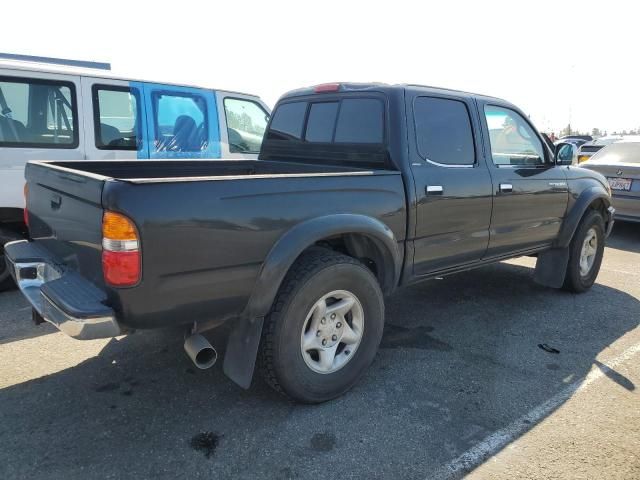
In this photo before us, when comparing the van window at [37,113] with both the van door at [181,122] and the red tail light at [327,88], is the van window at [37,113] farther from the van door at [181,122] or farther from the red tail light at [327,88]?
the red tail light at [327,88]

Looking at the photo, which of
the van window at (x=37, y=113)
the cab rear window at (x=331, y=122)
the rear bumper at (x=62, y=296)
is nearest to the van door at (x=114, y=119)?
the van window at (x=37, y=113)

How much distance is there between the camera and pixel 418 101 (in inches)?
→ 143

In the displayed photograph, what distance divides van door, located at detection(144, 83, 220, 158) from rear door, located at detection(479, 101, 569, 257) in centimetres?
317

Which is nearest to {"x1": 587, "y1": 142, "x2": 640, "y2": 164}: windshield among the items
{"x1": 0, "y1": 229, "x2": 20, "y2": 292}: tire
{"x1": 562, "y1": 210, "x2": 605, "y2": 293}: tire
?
{"x1": 562, "y1": 210, "x2": 605, "y2": 293}: tire

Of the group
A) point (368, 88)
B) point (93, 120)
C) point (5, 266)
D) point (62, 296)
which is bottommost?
point (5, 266)

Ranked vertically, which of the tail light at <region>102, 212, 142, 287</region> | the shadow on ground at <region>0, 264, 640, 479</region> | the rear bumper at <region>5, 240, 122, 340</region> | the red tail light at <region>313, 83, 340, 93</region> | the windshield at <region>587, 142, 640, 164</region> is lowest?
the shadow on ground at <region>0, 264, 640, 479</region>

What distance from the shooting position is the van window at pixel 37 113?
4617 mm

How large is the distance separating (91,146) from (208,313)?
10.9 feet

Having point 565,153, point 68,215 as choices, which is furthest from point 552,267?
point 68,215

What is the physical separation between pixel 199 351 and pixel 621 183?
7.82m

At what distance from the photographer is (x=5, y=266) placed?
15.5 ft

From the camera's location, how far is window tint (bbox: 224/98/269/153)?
606 centimetres

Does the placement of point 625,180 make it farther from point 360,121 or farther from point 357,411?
point 357,411

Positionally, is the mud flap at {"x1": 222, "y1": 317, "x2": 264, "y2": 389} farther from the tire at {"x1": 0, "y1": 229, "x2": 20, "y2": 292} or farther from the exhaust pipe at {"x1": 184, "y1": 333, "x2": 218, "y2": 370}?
the tire at {"x1": 0, "y1": 229, "x2": 20, "y2": 292}
